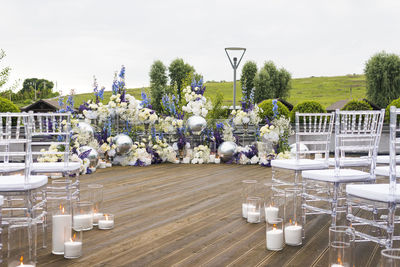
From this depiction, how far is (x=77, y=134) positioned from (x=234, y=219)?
4144 mm

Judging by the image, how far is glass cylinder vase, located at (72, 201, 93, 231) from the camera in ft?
11.2

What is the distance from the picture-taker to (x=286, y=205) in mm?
3297

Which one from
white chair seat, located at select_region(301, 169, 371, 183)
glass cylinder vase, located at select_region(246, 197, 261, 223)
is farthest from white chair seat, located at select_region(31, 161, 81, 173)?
white chair seat, located at select_region(301, 169, 371, 183)

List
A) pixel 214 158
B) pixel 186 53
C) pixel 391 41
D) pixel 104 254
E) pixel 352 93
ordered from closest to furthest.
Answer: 1. pixel 104 254
2. pixel 214 158
3. pixel 391 41
4. pixel 186 53
5. pixel 352 93

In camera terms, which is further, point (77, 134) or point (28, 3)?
point (28, 3)

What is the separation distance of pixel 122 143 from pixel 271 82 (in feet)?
104

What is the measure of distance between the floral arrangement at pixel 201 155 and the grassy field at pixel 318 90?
126 ft

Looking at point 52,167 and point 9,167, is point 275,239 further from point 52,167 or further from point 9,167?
point 9,167

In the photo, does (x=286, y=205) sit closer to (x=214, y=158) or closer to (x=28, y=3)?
(x=214, y=158)

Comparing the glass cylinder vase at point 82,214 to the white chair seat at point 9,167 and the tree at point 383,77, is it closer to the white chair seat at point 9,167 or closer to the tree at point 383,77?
the white chair seat at point 9,167

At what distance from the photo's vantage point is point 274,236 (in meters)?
3.01

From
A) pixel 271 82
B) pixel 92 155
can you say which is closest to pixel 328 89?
pixel 271 82

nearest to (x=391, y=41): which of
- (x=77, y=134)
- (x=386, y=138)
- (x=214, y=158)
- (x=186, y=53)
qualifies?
(x=186, y=53)

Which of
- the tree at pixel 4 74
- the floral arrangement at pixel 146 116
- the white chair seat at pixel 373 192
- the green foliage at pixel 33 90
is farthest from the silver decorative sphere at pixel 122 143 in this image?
the green foliage at pixel 33 90
